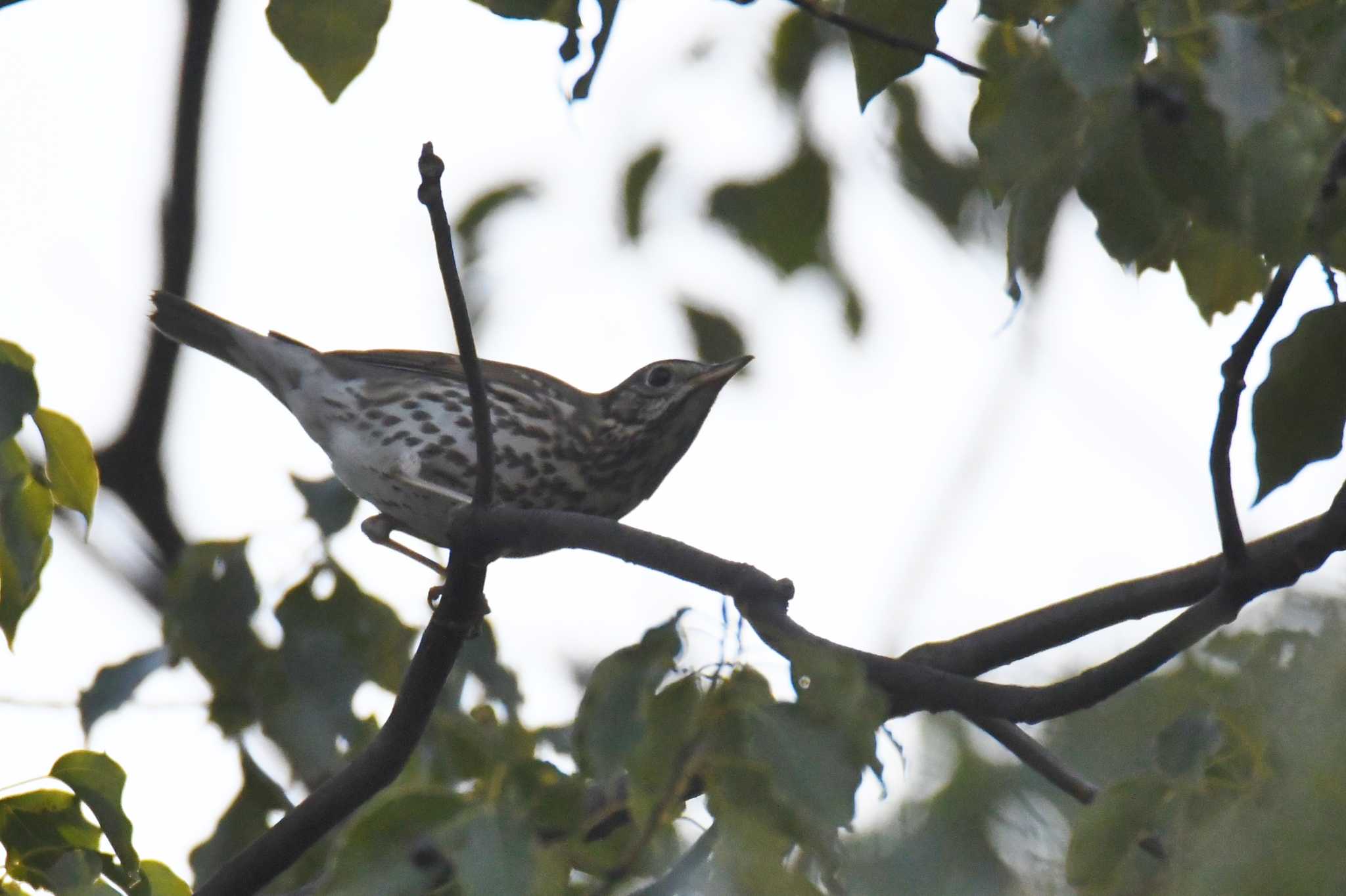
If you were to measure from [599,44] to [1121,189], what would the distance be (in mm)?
1010

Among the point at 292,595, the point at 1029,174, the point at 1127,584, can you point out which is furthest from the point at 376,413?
the point at 1029,174

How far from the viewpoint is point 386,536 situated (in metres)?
6.15

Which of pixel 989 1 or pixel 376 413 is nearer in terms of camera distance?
pixel 989 1

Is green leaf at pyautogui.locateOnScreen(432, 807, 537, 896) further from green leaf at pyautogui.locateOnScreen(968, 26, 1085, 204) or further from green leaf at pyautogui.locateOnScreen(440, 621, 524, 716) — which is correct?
green leaf at pyautogui.locateOnScreen(440, 621, 524, 716)

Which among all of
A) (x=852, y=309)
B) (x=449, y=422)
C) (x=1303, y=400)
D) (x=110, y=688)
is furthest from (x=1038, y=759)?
(x=449, y=422)

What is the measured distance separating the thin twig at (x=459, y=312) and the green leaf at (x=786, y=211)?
4.03ft

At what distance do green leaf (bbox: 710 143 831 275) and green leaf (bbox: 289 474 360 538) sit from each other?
1561mm

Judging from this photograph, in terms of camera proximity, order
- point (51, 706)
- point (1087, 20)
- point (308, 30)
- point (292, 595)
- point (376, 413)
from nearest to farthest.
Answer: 1. point (1087, 20)
2. point (308, 30)
3. point (292, 595)
4. point (51, 706)
5. point (376, 413)

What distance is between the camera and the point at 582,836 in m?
2.73

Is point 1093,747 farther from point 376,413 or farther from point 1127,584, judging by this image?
point 376,413

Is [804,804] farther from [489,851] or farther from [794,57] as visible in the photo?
[794,57]

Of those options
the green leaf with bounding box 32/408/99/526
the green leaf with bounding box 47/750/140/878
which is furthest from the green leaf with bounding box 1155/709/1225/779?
the green leaf with bounding box 32/408/99/526

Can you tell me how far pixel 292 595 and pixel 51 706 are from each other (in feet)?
3.52

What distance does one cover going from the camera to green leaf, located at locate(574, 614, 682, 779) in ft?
8.38
